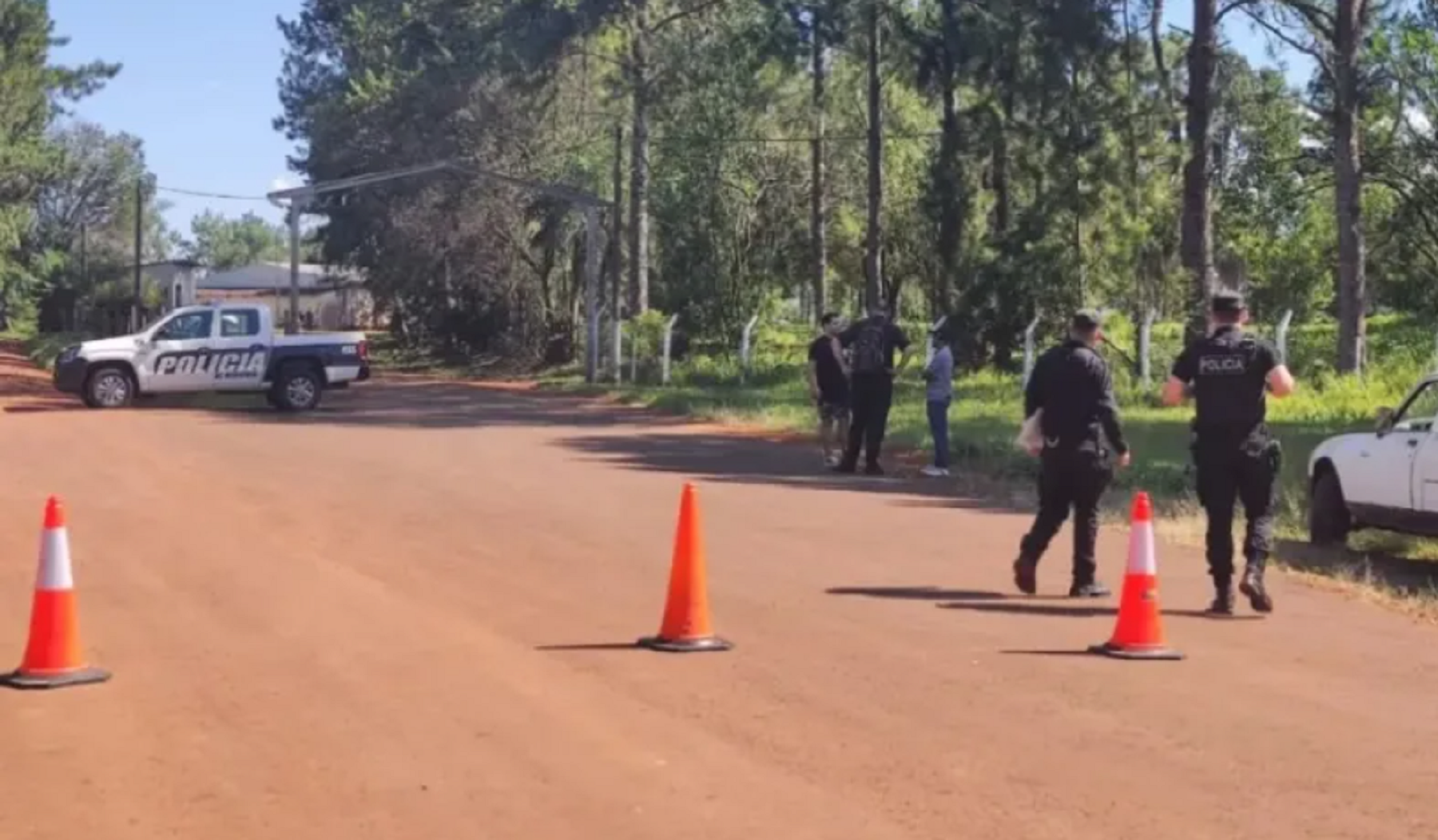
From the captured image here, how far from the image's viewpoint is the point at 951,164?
128ft

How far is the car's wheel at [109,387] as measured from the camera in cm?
3067

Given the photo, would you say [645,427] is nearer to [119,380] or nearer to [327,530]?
[119,380]

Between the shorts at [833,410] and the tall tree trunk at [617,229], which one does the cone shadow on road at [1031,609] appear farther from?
the tall tree trunk at [617,229]

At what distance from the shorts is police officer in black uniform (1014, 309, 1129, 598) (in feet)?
30.0

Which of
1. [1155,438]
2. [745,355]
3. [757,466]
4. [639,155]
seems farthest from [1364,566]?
[639,155]

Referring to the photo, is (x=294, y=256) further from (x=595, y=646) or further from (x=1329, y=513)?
(x=595, y=646)

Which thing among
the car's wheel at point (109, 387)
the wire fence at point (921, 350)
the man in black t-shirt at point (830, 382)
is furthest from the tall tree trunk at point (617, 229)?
the man in black t-shirt at point (830, 382)

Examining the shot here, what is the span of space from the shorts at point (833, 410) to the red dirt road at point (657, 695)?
495 centimetres

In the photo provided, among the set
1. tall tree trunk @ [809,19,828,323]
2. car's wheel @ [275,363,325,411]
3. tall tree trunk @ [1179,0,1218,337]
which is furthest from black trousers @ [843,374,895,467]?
tall tree trunk @ [809,19,828,323]

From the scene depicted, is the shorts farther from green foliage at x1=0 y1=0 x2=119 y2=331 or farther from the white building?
the white building

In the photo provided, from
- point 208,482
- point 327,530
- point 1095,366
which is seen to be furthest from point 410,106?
point 1095,366

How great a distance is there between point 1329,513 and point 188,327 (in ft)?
71.8

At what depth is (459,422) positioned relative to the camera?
28375 mm

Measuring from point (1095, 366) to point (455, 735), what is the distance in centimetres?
527
